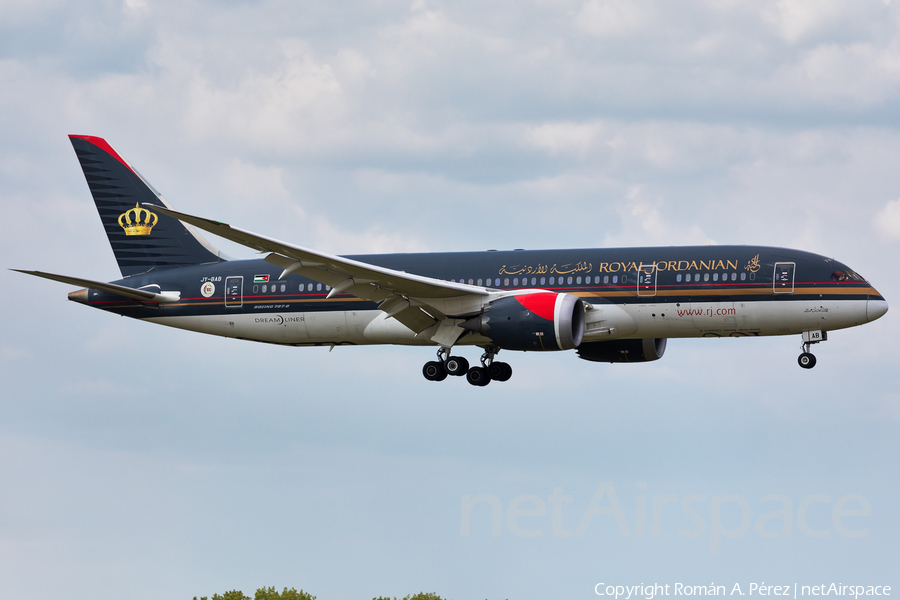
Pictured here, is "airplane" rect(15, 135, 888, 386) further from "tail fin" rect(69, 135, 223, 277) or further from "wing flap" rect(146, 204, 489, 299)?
"tail fin" rect(69, 135, 223, 277)

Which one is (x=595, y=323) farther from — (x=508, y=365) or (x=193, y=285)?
(x=193, y=285)

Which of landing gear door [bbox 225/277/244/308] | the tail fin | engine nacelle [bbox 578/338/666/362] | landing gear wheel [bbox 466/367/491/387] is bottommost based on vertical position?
landing gear wheel [bbox 466/367/491/387]

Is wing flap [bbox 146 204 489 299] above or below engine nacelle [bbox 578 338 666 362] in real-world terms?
above

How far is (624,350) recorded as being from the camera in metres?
44.8

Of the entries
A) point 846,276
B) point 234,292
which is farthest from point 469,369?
point 846,276

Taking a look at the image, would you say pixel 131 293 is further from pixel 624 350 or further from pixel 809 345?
pixel 809 345

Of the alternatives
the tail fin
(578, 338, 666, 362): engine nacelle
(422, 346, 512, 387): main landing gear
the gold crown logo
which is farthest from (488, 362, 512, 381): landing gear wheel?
the gold crown logo

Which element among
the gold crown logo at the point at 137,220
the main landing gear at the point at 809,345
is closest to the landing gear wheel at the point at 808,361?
the main landing gear at the point at 809,345

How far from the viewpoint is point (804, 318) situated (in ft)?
125

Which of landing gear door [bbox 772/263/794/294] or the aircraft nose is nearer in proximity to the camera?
the aircraft nose

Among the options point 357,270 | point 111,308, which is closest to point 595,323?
point 357,270

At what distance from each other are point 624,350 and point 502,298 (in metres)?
8.58

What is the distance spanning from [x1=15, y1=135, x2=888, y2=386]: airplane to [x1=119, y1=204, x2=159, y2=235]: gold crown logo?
109 inches

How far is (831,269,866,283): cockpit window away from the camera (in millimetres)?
38031
